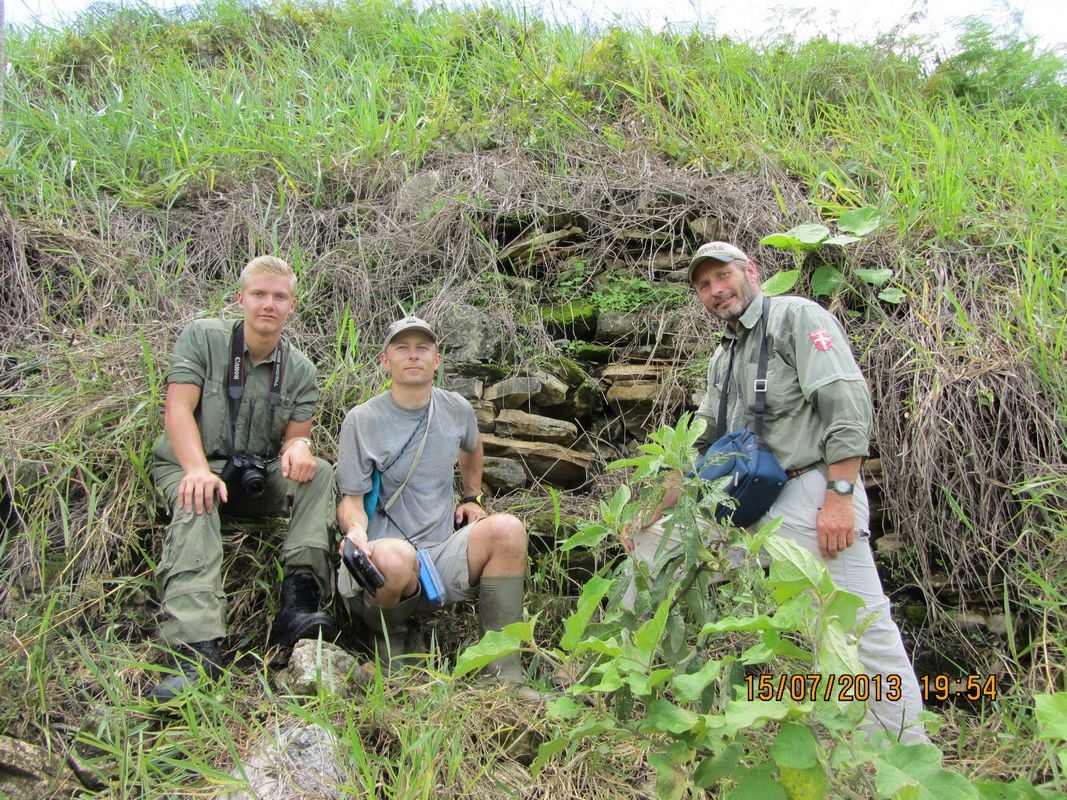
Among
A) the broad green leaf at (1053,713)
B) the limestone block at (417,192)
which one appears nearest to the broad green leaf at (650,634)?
the broad green leaf at (1053,713)

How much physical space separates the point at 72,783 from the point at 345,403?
2.05m

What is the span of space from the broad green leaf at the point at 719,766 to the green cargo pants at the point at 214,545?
6.31ft

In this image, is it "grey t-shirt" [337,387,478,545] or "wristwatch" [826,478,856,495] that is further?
"grey t-shirt" [337,387,478,545]

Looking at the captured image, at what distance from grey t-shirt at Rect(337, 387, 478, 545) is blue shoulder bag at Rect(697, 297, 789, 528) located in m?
1.07

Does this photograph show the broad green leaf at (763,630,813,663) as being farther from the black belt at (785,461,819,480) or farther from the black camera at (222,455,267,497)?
A: the black camera at (222,455,267,497)

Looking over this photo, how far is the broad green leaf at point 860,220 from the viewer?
420cm

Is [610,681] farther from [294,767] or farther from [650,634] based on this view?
[294,767]

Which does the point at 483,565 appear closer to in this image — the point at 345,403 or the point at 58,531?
the point at 345,403

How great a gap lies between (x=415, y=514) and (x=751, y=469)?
1327 mm

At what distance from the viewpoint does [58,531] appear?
3.35m

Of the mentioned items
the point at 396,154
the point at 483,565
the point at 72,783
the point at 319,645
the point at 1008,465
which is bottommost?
the point at 72,783

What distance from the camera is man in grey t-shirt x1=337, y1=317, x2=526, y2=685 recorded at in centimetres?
294

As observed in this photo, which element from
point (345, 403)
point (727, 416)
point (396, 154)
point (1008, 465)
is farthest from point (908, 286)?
point (396, 154)

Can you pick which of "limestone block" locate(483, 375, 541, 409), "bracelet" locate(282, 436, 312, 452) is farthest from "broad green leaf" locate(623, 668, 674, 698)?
"limestone block" locate(483, 375, 541, 409)
